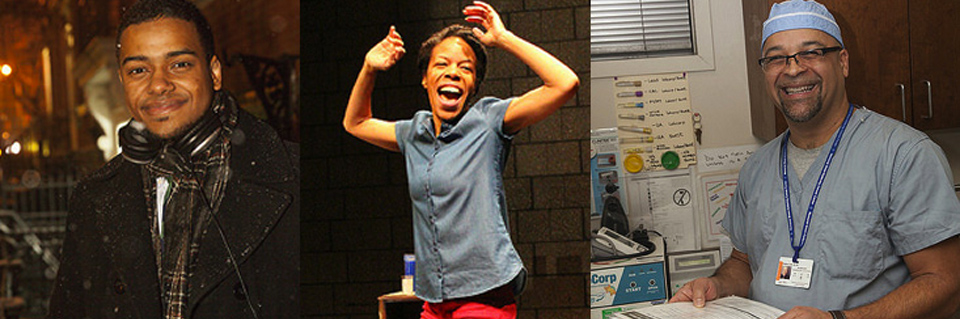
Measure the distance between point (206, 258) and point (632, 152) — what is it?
60.3 inches

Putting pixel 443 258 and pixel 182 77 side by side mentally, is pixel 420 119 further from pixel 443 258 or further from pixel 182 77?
pixel 182 77

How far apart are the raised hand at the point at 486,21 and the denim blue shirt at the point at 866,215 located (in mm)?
1008

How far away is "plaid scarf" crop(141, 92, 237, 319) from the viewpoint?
3123 mm

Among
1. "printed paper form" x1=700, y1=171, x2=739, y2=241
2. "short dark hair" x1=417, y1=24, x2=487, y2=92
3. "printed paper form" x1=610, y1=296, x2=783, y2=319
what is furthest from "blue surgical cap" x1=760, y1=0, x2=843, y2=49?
"short dark hair" x1=417, y1=24, x2=487, y2=92

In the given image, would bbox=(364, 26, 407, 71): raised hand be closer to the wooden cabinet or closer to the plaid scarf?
the plaid scarf

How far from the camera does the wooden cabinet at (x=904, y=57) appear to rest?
222 cm

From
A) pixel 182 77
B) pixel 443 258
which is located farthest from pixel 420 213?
pixel 182 77

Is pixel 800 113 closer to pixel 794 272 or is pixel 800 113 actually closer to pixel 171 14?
pixel 794 272

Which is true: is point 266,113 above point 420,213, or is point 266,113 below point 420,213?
above

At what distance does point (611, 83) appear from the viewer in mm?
2619

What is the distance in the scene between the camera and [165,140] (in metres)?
3.19

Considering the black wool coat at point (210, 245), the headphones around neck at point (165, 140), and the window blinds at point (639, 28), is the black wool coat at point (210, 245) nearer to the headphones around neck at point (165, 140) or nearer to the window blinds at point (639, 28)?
the headphones around neck at point (165, 140)

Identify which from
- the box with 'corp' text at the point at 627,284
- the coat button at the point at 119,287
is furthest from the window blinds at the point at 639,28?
the coat button at the point at 119,287

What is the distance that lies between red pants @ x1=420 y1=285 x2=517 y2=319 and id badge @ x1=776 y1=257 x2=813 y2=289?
0.86 meters
